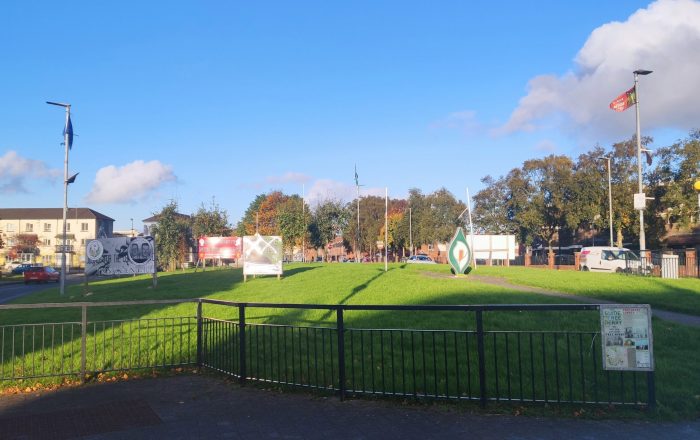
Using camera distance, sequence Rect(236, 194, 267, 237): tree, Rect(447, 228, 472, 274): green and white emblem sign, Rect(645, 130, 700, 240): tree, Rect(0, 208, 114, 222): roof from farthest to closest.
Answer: Rect(0, 208, 114, 222): roof, Rect(236, 194, 267, 237): tree, Rect(645, 130, 700, 240): tree, Rect(447, 228, 472, 274): green and white emblem sign

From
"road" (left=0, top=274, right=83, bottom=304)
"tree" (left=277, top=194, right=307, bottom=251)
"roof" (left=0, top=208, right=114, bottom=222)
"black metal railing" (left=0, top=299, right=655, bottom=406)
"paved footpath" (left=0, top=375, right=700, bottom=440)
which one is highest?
"roof" (left=0, top=208, right=114, bottom=222)

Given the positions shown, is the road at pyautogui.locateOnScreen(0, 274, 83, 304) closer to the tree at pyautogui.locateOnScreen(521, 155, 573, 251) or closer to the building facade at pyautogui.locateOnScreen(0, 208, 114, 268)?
the tree at pyautogui.locateOnScreen(521, 155, 573, 251)

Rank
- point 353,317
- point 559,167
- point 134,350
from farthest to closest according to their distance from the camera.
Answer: point 559,167 < point 353,317 < point 134,350

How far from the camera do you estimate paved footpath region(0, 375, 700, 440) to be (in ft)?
17.3

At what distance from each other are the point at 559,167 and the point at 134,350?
54804mm

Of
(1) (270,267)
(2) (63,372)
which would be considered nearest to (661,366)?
(2) (63,372)

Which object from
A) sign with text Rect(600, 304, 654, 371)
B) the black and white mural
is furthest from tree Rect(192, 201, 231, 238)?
sign with text Rect(600, 304, 654, 371)

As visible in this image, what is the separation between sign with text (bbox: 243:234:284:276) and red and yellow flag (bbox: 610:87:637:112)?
2010cm

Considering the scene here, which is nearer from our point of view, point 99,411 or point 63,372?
point 99,411

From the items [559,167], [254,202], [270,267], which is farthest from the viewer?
[254,202]

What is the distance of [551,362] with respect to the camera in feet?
25.2

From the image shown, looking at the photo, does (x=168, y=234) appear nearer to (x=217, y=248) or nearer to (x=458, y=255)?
(x=217, y=248)

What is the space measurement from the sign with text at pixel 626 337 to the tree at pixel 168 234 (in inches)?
1837

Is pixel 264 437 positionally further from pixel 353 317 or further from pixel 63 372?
pixel 353 317
